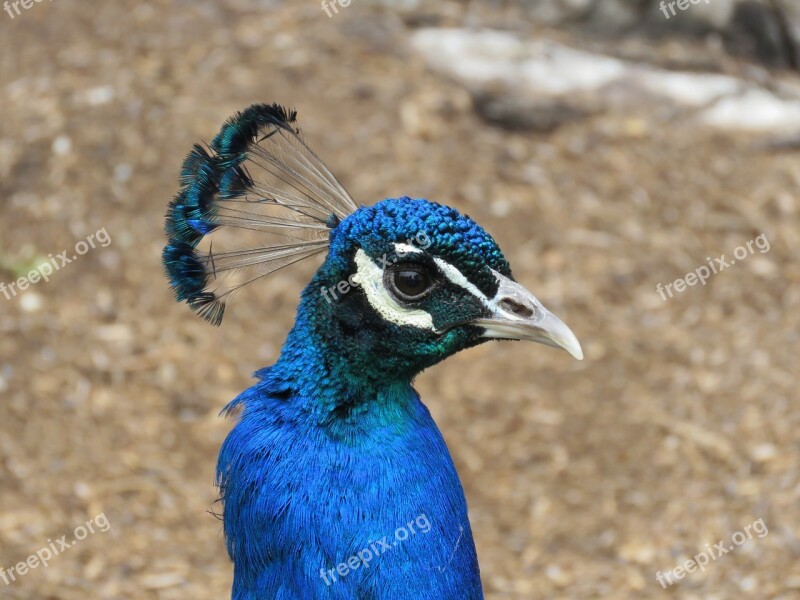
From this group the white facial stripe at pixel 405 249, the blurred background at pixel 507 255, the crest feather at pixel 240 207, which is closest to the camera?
the white facial stripe at pixel 405 249

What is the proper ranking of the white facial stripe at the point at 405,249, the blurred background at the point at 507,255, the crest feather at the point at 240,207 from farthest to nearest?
the blurred background at the point at 507,255 < the crest feather at the point at 240,207 < the white facial stripe at the point at 405,249

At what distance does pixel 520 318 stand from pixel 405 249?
22 cm

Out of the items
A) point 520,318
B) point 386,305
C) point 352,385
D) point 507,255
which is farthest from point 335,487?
point 507,255

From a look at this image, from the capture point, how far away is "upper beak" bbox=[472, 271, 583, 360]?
163 cm

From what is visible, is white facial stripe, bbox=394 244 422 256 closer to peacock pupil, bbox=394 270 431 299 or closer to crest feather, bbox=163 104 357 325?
peacock pupil, bbox=394 270 431 299

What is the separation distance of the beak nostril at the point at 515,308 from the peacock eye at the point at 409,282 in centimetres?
12

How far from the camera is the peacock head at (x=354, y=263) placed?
64.0 inches

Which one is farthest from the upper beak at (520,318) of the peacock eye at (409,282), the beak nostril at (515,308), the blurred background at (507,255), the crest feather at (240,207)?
the blurred background at (507,255)

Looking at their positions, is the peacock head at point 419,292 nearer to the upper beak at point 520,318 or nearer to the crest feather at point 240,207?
the upper beak at point 520,318

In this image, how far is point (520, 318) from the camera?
1.63 m

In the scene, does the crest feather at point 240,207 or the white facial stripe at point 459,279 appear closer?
the white facial stripe at point 459,279

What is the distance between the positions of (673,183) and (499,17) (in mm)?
1187

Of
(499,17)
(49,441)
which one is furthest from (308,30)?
(49,441)

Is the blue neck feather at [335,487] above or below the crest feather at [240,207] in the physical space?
below
